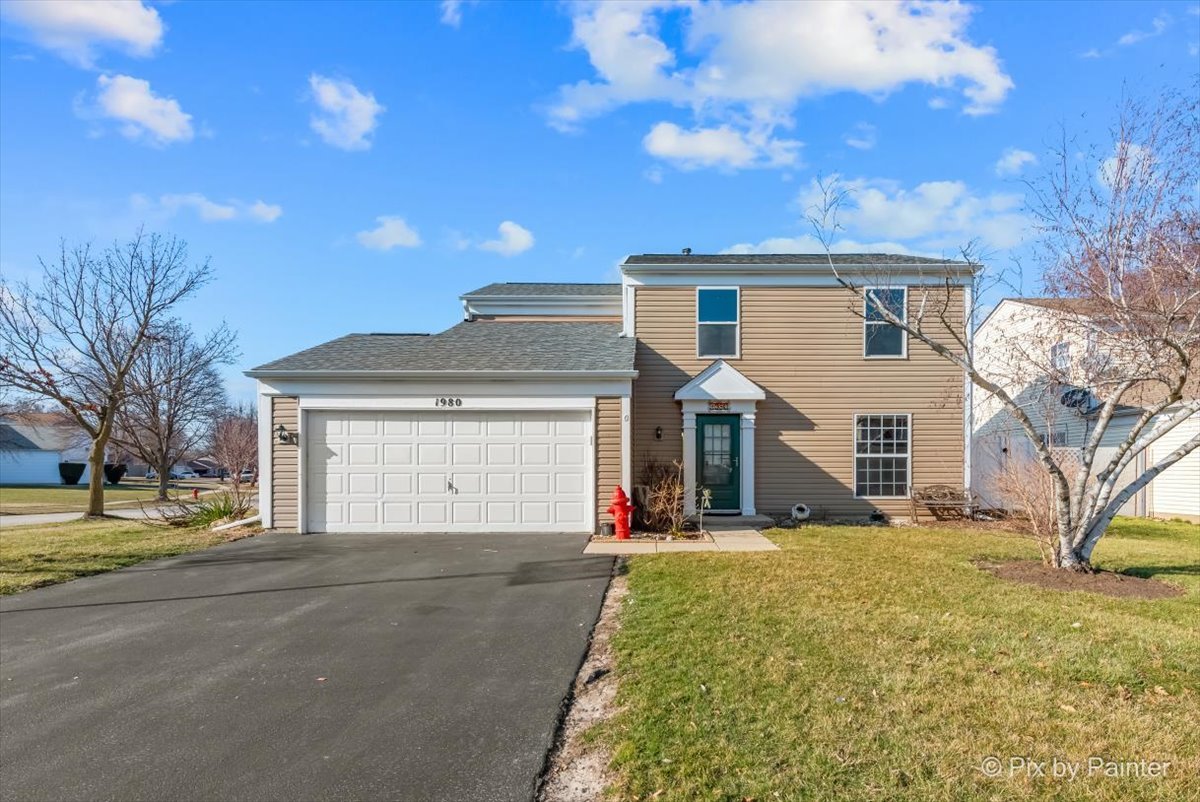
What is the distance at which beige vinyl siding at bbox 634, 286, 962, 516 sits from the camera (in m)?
13.7

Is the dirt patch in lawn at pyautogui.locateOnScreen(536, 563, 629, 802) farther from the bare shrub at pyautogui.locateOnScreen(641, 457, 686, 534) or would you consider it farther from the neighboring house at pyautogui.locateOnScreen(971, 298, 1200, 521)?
the neighboring house at pyautogui.locateOnScreen(971, 298, 1200, 521)

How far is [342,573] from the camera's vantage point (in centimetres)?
852

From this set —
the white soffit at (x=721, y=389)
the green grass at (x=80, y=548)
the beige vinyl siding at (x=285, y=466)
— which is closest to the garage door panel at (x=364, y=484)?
the beige vinyl siding at (x=285, y=466)

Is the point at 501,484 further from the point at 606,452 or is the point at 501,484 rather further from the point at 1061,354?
Result: the point at 1061,354

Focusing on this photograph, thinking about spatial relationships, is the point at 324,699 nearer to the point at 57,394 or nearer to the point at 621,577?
the point at 621,577

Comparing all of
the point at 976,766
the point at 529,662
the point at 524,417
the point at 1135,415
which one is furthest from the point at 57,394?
the point at 1135,415

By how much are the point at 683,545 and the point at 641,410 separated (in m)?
3.96

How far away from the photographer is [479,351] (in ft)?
41.7

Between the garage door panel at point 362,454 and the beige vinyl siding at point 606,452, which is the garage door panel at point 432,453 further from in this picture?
the beige vinyl siding at point 606,452

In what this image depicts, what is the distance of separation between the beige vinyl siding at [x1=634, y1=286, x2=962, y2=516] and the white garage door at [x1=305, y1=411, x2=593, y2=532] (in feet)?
8.34

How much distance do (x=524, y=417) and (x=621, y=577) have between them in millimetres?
4344

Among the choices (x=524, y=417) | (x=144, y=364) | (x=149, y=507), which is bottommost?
(x=149, y=507)

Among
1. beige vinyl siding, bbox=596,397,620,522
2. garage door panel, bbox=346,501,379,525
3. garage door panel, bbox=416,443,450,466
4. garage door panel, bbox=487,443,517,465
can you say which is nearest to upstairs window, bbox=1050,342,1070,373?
beige vinyl siding, bbox=596,397,620,522

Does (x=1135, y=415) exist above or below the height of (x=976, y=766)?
above
